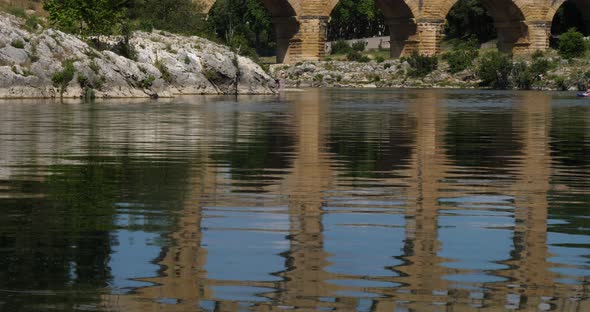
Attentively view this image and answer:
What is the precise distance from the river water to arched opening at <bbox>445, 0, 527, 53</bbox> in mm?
55594

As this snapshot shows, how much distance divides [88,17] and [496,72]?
27.4 metres

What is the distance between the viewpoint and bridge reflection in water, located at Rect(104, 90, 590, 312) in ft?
18.1

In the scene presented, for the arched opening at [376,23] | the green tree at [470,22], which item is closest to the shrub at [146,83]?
the arched opening at [376,23]

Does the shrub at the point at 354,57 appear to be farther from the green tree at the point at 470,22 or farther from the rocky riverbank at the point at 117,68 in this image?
the rocky riverbank at the point at 117,68

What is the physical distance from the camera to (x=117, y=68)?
36.7m

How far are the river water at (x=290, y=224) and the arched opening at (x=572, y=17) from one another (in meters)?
64.6

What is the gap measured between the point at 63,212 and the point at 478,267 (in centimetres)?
348

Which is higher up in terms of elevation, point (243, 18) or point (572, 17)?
point (243, 18)

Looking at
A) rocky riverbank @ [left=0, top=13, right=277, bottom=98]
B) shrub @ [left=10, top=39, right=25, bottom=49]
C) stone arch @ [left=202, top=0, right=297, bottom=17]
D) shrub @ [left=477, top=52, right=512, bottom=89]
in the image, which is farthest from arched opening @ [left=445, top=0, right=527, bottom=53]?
shrub @ [left=10, top=39, right=25, bottom=49]

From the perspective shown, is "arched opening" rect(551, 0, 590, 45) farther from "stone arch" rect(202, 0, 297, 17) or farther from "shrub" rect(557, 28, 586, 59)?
"stone arch" rect(202, 0, 297, 17)

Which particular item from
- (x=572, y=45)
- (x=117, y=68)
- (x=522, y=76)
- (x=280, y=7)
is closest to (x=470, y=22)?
(x=572, y=45)

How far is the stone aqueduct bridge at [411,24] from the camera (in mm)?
67375

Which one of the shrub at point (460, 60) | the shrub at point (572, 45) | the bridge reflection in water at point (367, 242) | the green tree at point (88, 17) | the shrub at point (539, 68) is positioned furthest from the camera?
the shrub at point (460, 60)

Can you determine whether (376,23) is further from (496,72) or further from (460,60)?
(496,72)
